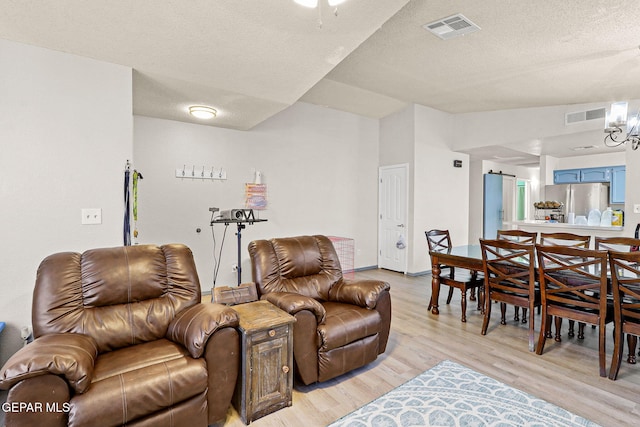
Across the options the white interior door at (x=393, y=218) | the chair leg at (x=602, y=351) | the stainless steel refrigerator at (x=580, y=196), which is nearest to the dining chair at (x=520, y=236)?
the chair leg at (x=602, y=351)

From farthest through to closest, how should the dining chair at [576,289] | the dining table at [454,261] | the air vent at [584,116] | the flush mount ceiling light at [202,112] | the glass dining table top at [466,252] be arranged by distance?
the air vent at [584,116] → the flush mount ceiling light at [202,112] → the glass dining table top at [466,252] → the dining table at [454,261] → the dining chair at [576,289]

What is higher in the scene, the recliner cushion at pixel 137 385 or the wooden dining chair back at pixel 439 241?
the wooden dining chair back at pixel 439 241

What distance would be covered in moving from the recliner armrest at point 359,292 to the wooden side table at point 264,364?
729 mm

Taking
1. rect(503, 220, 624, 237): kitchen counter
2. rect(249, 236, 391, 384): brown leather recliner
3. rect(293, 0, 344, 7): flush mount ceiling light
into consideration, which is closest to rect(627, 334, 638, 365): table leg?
rect(249, 236, 391, 384): brown leather recliner

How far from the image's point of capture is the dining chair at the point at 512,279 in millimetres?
2801

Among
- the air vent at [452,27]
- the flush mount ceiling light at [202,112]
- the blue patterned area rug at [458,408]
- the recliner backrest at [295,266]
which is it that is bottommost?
the blue patterned area rug at [458,408]

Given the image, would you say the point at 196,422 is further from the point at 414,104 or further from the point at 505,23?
the point at 414,104

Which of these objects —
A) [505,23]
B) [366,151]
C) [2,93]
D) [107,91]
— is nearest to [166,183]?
[107,91]

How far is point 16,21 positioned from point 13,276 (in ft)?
5.76

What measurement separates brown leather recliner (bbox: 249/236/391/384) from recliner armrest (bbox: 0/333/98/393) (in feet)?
3.68

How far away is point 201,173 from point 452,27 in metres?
3.48

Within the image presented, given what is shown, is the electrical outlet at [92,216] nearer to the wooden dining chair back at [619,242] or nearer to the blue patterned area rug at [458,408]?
the blue patterned area rug at [458,408]

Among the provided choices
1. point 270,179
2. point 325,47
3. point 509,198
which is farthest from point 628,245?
point 509,198

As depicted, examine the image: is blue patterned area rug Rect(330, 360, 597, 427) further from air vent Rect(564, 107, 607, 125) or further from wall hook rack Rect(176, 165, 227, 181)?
air vent Rect(564, 107, 607, 125)
